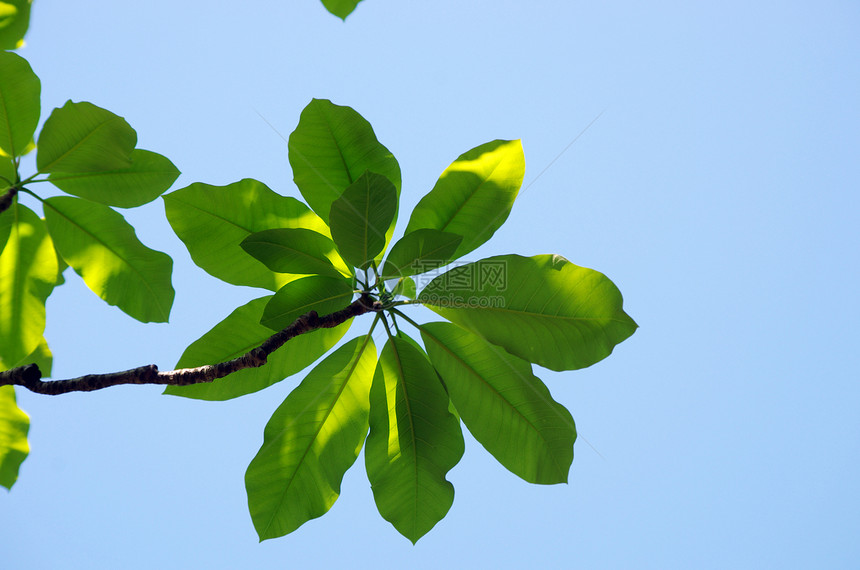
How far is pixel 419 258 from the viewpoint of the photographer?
1184 mm

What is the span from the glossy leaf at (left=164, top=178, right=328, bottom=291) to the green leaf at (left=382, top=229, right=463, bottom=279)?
28 centimetres

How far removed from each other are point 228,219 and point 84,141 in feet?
1.45

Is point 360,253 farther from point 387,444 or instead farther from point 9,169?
point 9,169

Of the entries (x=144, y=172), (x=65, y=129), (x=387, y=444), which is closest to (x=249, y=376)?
(x=387, y=444)

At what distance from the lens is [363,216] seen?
1.09 metres

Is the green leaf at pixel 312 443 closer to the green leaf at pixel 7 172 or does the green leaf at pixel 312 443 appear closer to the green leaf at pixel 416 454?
the green leaf at pixel 416 454

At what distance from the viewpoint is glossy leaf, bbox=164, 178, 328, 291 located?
A: 1232mm

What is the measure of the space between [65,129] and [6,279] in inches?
17.5

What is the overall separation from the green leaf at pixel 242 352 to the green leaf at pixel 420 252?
255 mm

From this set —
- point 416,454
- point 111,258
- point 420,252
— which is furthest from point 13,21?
point 416,454

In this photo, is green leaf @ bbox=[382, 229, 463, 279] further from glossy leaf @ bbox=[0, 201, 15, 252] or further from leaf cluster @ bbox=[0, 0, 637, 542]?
glossy leaf @ bbox=[0, 201, 15, 252]

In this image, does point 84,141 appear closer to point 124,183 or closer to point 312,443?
point 124,183

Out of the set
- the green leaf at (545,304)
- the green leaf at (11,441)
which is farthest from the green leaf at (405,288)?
the green leaf at (11,441)

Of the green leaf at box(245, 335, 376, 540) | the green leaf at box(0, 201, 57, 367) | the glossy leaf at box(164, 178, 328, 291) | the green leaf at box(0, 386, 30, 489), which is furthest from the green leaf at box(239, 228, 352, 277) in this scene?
the green leaf at box(0, 386, 30, 489)
